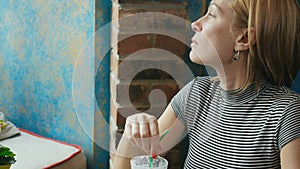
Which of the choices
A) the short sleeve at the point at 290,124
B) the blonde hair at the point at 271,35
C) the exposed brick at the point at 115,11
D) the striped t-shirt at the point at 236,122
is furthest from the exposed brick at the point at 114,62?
the short sleeve at the point at 290,124

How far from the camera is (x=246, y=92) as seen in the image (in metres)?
1.49

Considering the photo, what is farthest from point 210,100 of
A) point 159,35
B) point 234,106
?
point 159,35

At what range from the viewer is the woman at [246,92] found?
1.38m

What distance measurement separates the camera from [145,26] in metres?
1.67

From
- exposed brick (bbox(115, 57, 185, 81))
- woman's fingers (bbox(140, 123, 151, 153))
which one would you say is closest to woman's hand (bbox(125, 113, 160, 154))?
woman's fingers (bbox(140, 123, 151, 153))

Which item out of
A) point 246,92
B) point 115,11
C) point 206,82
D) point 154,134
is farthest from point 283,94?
point 115,11

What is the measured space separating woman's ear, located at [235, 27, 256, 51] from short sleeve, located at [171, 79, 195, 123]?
0.23m

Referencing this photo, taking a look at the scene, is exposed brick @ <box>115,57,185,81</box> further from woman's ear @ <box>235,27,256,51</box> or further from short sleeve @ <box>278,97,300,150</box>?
short sleeve @ <box>278,97,300,150</box>

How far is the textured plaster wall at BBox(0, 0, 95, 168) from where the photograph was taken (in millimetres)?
1966

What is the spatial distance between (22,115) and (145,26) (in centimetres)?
85

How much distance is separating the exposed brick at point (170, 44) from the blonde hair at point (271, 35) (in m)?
0.32

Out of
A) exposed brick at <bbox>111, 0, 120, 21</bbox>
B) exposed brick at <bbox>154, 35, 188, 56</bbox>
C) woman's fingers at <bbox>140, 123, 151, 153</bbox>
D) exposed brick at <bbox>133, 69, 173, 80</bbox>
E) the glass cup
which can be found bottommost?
the glass cup

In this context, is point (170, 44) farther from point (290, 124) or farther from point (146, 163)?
point (290, 124)

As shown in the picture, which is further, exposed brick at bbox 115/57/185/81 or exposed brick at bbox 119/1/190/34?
exposed brick at bbox 119/1/190/34
